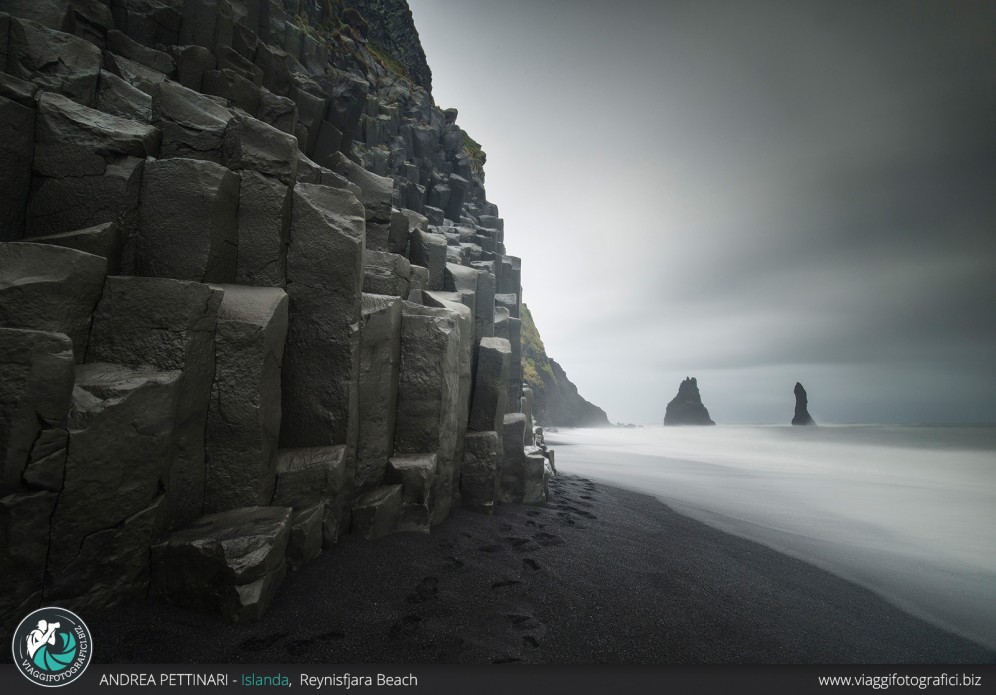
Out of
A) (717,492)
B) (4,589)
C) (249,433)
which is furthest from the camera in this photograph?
(717,492)

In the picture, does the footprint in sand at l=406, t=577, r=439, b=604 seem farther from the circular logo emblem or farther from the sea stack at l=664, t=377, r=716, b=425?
the sea stack at l=664, t=377, r=716, b=425

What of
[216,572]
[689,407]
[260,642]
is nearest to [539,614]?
[260,642]

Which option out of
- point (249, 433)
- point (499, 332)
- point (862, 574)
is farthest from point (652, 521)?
point (499, 332)

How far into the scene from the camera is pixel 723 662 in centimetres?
247

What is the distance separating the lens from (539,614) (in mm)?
2828

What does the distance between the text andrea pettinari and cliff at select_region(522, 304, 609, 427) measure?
1181 inches

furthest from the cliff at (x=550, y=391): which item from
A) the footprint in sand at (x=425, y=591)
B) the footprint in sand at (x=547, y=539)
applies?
the footprint in sand at (x=425, y=591)

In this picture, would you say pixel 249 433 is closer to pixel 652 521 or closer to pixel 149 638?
pixel 149 638

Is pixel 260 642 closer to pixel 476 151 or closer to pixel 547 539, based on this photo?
pixel 547 539

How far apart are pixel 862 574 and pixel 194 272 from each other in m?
7.45

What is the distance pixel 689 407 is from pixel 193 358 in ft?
277

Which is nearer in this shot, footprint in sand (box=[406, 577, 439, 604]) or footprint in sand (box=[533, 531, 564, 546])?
footprint in sand (box=[406, 577, 439, 604])

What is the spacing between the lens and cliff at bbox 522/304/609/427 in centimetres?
4291
